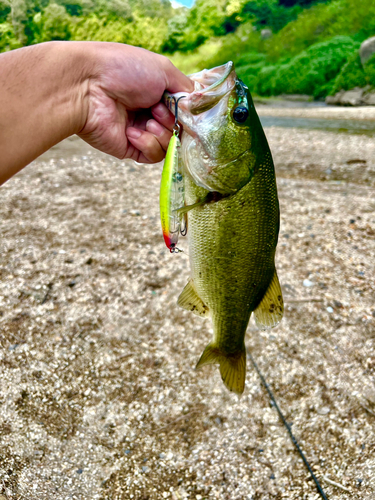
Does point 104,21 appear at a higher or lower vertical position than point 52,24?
lower

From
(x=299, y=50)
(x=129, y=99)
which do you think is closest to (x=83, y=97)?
(x=129, y=99)

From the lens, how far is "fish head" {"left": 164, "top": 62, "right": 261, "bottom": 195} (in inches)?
64.1

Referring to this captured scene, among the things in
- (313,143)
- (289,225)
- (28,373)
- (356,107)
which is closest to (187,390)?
(28,373)

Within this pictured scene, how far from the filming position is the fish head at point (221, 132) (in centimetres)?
163

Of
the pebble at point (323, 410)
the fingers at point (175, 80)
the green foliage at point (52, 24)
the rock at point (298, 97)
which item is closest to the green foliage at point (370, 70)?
the rock at point (298, 97)

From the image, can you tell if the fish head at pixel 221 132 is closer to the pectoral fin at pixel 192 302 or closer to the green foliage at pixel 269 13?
the pectoral fin at pixel 192 302

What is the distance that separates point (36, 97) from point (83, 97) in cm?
29

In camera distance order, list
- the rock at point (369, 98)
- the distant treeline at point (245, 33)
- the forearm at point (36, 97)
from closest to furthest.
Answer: the forearm at point (36, 97), the rock at point (369, 98), the distant treeline at point (245, 33)

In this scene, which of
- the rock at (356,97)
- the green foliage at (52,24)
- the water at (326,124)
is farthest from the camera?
the rock at (356,97)

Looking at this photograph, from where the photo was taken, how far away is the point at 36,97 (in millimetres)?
1870

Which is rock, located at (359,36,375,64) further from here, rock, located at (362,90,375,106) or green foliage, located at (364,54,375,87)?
rock, located at (362,90,375,106)

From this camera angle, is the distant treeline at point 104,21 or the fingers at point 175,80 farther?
the distant treeline at point 104,21

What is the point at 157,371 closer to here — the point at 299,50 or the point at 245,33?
the point at 299,50

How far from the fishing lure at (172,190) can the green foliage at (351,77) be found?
64.4 ft
